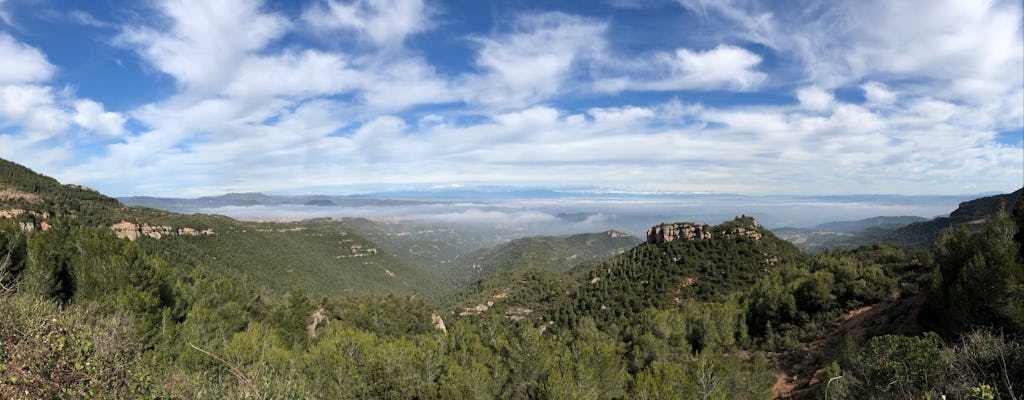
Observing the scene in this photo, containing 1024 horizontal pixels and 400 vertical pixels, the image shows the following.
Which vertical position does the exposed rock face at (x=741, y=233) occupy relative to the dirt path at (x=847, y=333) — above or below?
above

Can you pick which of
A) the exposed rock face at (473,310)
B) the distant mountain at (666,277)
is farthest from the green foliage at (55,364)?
the exposed rock face at (473,310)

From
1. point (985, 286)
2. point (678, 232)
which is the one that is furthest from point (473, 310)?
point (985, 286)

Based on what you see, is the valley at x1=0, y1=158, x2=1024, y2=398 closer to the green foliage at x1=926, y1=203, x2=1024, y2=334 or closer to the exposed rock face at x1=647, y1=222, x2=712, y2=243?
the green foliage at x1=926, y1=203, x2=1024, y2=334

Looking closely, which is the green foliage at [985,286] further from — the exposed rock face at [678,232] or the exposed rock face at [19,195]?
the exposed rock face at [19,195]

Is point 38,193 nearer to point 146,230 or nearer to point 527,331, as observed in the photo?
point 146,230

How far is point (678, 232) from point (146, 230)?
11730 cm

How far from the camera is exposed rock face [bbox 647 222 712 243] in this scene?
3135 inches

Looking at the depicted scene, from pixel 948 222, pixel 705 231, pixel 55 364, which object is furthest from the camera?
pixel 948 222

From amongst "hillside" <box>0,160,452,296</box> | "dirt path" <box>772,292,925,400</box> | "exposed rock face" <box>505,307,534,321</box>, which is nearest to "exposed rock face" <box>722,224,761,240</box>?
"dirt path" <box>772,292,925,400</box>

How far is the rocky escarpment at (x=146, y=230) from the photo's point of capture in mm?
78625

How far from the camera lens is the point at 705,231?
260 ft

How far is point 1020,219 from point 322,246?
551 feet

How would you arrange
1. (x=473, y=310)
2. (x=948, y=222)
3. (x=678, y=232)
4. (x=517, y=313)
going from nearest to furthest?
(x=517, y=313) → (x=678, y=232) → (x=473, y=310) → (x=948, y=222)

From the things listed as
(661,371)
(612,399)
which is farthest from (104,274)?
(661,371)
